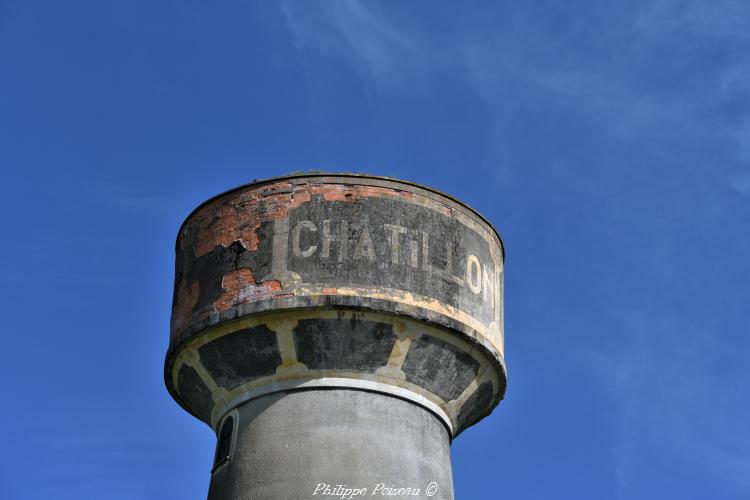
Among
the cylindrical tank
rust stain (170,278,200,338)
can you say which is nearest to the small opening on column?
the cylindrical tank

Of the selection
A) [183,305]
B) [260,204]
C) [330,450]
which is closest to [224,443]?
[330,450]

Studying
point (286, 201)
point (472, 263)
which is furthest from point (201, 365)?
point (472, 263)

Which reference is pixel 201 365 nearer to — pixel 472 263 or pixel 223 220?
pixel 223 220

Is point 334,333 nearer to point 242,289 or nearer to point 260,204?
point 242,289

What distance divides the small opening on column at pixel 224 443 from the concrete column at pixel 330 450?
70 millimetres

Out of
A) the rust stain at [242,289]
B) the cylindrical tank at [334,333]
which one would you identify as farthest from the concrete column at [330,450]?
the rust stain at [242,289]

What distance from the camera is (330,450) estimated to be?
13906mm

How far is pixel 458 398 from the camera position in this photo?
1481 centimetres

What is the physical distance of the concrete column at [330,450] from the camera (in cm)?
1377

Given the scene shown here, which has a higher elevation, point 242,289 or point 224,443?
point 242,289

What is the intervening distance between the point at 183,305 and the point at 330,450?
214 cm

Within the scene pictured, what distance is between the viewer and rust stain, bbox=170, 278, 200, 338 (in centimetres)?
1459

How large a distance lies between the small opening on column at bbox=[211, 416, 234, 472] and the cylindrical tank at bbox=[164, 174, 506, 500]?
0.02 meters

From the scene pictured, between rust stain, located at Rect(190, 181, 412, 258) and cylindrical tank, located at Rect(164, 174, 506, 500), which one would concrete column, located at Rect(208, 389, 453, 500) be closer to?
cylindrical tank, located at Rect(164, 174, 506, 500)
